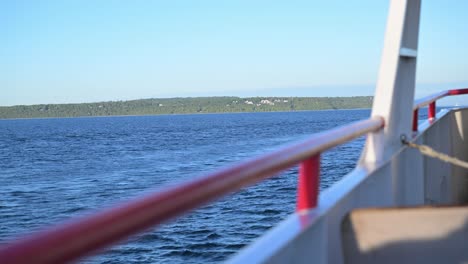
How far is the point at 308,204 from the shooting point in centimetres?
282

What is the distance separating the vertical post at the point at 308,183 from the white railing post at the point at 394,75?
5.73ft

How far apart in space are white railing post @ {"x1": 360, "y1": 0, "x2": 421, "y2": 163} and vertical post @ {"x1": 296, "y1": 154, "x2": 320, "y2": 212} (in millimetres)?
1748

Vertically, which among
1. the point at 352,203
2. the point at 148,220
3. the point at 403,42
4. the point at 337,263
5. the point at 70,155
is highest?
the point at 403,42

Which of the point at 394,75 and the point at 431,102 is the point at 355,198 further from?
the point at 431,102

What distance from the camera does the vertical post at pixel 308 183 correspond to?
2705 mm

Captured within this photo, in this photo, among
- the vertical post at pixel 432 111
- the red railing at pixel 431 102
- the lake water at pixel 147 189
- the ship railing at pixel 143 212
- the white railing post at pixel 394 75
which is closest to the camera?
the ship railing at pixel 143 212

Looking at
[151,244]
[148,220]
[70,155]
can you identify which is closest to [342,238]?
[148,220]

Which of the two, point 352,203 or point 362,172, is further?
point 362,172

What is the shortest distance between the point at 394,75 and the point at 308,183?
90.1 inches

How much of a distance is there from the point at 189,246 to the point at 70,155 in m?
54.1

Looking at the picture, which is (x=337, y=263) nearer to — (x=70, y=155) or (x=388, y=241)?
(x=388, y=241)

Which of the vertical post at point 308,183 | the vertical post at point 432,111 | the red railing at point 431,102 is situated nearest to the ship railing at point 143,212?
the vertical post at point 308,183

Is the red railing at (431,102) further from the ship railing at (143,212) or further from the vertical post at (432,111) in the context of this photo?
the ship railing at (143,212)

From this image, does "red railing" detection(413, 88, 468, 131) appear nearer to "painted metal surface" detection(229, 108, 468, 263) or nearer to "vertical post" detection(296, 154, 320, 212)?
"painted metal surface" detection(229, 108, 468, 263)
